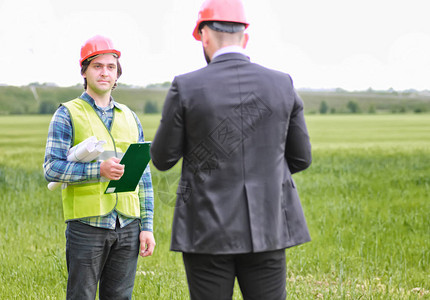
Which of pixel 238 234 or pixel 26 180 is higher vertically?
pixel 238 234

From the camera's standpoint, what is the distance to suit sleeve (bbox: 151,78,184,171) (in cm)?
221

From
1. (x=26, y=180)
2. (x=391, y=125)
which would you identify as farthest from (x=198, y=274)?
(x=391, y=125)

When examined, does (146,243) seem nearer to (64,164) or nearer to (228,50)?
(64,164)

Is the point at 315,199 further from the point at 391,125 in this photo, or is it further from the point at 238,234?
the point at 391,125

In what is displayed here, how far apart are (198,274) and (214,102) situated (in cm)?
76

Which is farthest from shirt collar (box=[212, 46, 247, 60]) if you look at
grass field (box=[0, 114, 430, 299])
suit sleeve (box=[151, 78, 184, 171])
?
grass field (box=[0, 114, 430, 299])

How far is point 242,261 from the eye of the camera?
7.79 ft

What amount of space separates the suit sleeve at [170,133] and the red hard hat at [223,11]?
32 centimetres

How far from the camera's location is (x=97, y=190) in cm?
301

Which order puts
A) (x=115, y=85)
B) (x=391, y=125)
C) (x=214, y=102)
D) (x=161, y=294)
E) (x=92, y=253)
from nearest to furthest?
(x=214, y=102), (x=92, y=253), (x=115, y=85), (x=161, y=294), (x=391, y=125)

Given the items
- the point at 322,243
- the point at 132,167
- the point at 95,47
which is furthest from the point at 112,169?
the point at 322,243

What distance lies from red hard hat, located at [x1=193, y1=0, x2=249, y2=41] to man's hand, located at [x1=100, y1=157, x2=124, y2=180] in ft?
3.20

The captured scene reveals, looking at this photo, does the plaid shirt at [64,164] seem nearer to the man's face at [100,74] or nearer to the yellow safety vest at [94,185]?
the yellow safety vest at [94,185]

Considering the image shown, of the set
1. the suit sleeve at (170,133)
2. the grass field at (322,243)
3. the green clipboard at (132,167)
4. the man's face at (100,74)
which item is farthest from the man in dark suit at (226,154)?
the man's face at (100,74)
